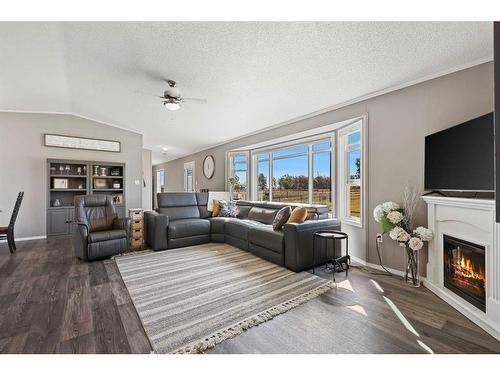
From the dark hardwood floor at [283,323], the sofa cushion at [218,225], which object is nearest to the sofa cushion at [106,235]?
the dark hardwood floor at [283,323]

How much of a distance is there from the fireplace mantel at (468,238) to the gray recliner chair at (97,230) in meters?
4.19

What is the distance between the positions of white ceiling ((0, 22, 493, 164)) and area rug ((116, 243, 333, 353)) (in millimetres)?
2540

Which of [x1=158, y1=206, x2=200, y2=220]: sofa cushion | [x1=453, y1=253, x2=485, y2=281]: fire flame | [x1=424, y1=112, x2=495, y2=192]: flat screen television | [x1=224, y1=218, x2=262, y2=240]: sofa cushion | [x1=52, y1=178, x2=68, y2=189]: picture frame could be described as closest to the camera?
[x1=424, y1=112, x2=495, y2=192]: flat screen television

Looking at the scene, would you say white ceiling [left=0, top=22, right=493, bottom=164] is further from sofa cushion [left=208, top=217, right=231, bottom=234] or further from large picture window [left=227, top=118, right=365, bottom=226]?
sofa cushion [left=208, top=217, right=231, bottom=234]

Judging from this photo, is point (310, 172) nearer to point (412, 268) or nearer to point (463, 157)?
point (412, 268)

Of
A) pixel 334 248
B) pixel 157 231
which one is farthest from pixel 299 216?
pixel 157 231

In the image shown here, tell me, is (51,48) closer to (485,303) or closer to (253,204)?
(253,204)

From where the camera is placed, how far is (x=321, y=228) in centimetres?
319

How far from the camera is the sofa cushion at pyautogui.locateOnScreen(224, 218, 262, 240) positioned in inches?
154

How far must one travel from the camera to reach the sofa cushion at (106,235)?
3.29 meters

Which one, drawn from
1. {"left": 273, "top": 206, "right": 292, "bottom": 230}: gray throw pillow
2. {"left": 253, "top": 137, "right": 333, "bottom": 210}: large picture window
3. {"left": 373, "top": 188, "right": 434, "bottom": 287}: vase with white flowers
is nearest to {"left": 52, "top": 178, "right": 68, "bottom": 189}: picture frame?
{"left": 253, "top": 137, "right": 333, "bottom": 210}: large picture window

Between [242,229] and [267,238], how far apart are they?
→ 73 cm

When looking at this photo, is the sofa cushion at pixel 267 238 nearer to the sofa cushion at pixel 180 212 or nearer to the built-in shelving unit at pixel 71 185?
the sofa cushion at pixel 180 212
